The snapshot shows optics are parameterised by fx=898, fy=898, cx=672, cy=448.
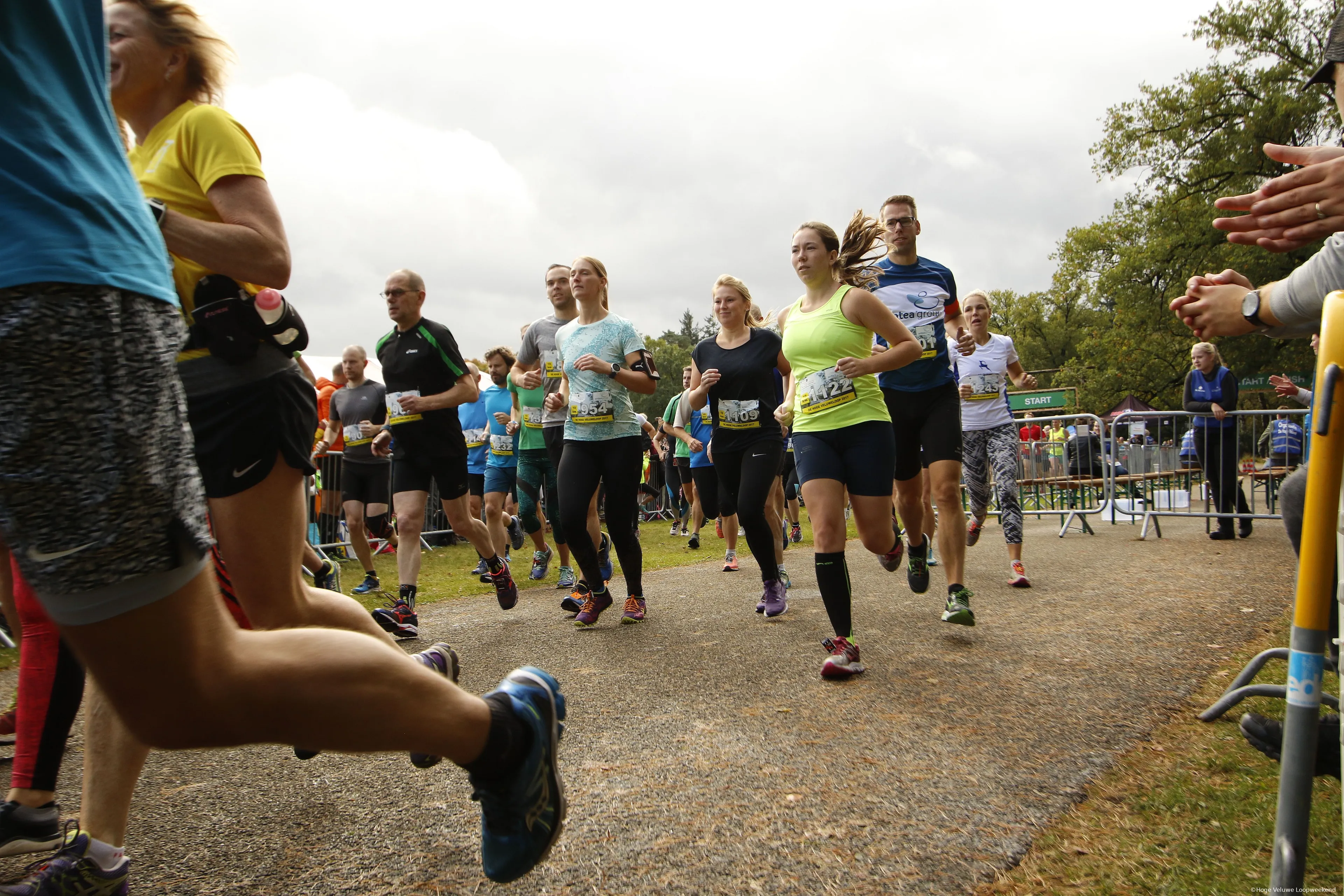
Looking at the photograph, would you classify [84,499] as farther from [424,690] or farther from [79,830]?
[79,830]

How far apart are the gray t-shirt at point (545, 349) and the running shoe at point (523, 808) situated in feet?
17.3

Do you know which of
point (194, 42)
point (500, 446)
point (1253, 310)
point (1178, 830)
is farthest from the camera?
point (500, 446)

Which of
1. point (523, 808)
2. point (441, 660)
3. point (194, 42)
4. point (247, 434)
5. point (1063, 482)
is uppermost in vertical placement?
point (194, 42)

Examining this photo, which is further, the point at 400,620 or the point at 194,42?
the point at 400,620

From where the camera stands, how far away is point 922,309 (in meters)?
6.00

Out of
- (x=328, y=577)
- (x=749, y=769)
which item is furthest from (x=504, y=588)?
(x=749, y=769)

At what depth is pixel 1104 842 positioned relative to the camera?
89.2 inches

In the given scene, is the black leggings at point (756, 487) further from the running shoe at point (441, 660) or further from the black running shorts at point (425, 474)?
the running shoe at point (441, 660)

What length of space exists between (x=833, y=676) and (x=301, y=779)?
223 centimetres

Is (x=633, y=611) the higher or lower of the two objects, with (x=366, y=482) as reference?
lower

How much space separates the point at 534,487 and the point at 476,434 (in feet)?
7.94

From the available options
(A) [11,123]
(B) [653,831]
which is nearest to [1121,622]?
(B) [653,831]

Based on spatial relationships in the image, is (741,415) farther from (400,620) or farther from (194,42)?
(194,42)

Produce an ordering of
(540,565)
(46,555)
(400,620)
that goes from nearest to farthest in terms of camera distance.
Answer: (46,555) → (400,620) → (540,565)
